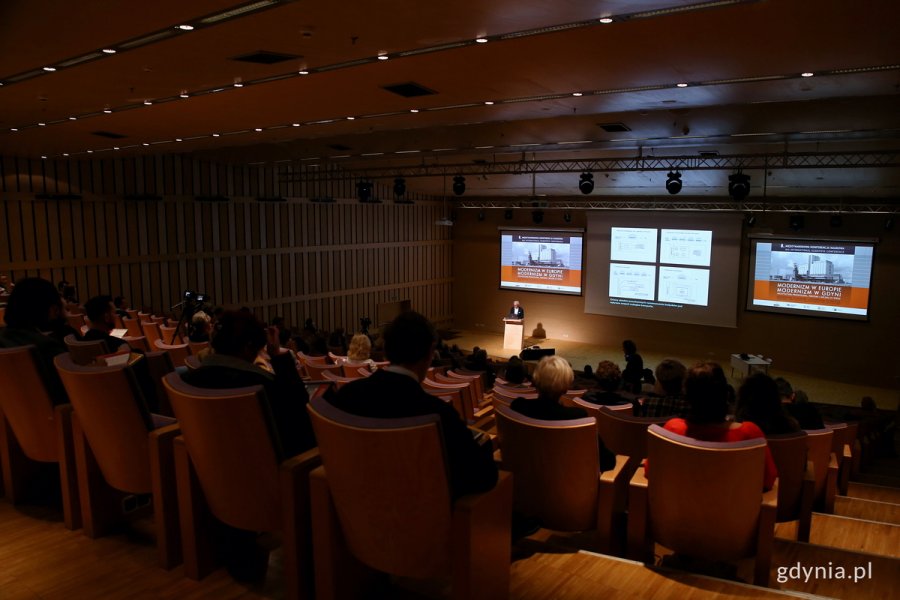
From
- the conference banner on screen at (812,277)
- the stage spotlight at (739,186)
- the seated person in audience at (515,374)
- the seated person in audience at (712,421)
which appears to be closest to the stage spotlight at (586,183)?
the stage spotlight at (739,186)

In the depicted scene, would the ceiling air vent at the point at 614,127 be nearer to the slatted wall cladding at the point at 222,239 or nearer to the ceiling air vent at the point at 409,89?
the ceiling air vent at the point at 409,89

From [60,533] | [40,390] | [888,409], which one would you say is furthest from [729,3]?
[888,409]

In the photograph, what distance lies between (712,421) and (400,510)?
1668mm

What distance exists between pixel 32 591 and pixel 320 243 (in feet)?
52.6

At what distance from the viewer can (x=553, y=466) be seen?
2.92 m

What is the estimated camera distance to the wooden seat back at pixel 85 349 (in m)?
3.48

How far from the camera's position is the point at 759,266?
51.8 feet

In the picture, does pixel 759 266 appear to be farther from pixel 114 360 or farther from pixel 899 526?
pixel 114 360

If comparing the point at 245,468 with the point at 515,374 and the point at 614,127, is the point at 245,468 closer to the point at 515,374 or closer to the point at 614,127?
the point at 515,374

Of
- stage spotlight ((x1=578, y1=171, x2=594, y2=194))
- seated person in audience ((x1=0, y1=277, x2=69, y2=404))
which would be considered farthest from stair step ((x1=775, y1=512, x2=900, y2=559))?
stage spotlight ((x1=578, y1=171, x2=594, y2=194))

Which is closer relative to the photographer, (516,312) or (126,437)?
(126,437)

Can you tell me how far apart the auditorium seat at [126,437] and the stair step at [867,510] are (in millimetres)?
4744

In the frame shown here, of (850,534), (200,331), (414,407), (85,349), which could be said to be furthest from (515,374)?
(414,407)

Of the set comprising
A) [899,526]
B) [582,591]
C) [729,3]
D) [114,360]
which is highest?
[729,3]
